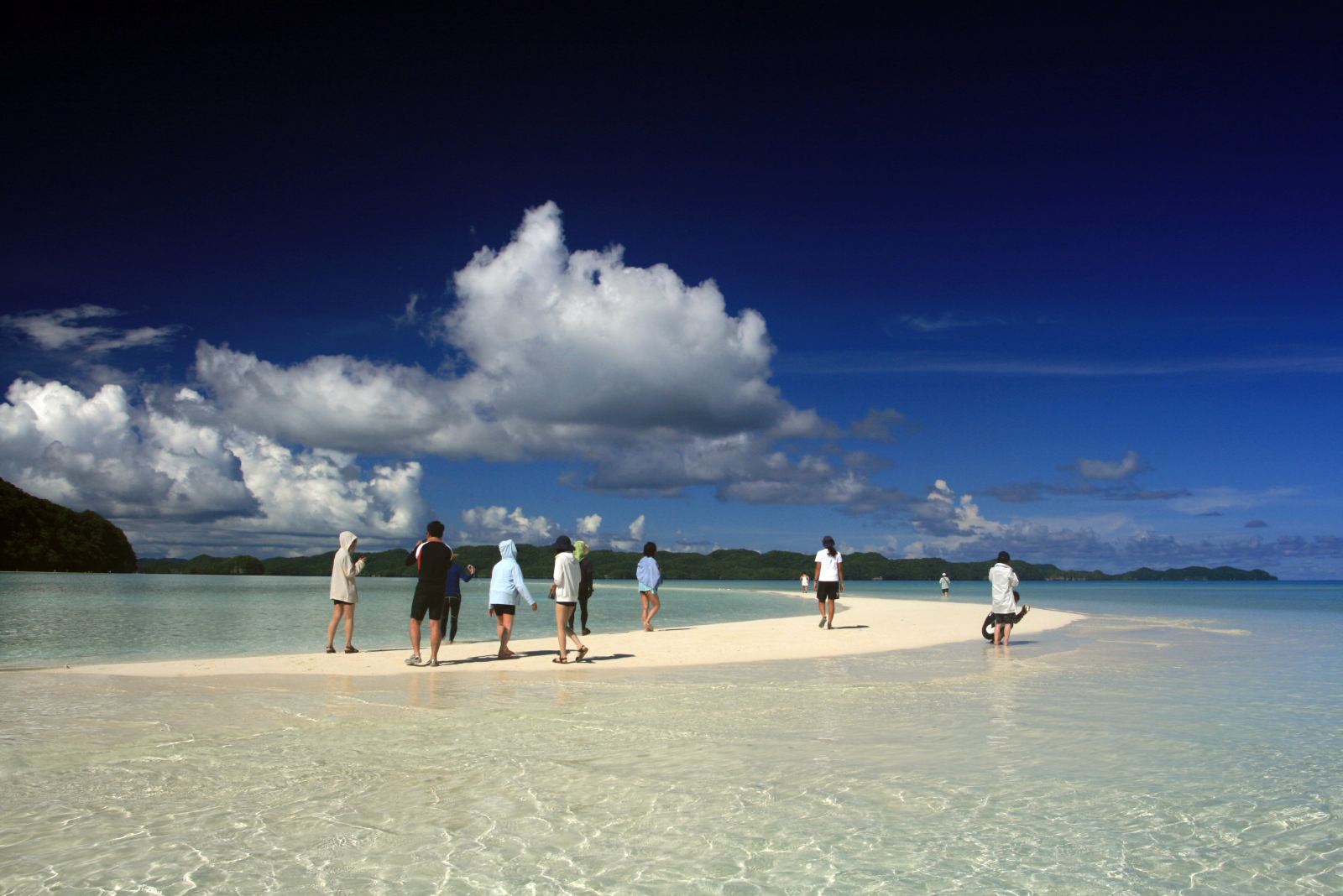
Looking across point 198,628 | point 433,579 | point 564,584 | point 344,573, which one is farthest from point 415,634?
point 198,628

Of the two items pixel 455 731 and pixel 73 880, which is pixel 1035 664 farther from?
pixel 73 880

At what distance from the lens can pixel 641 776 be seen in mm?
7469

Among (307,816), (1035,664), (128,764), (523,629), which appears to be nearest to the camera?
(307,816)

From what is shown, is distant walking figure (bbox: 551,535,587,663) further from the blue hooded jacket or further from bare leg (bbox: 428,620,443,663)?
bare leg (bbox: 428,620,443,663)

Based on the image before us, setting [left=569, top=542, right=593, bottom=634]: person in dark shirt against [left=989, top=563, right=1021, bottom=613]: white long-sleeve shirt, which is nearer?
[left=989, top=563, right=1021, bottom=613]: white long-sleeve shirt

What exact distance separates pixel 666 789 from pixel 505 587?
31.2 ft

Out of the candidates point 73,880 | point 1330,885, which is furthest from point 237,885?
point 1330,885

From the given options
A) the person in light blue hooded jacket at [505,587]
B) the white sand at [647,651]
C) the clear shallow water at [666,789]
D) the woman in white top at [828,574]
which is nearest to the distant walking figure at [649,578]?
the white sand at [647,651]

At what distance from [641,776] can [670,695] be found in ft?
16.1

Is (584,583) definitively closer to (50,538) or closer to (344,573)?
(344,573)

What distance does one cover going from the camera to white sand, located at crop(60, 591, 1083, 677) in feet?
50.0

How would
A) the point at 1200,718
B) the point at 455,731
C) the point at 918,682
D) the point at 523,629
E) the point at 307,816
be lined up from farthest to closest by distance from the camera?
the point at 523,629
the point at 918,682
the point at 1200,718
the point at 455,731
the point at 307,816

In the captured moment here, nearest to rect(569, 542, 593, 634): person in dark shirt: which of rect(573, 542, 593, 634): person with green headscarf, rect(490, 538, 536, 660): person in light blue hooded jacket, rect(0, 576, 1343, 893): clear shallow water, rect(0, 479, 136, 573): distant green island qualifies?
rect(573, 542, 593, 634): person with green headscarf

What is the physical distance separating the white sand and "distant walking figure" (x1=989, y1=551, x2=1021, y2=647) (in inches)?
67.4
